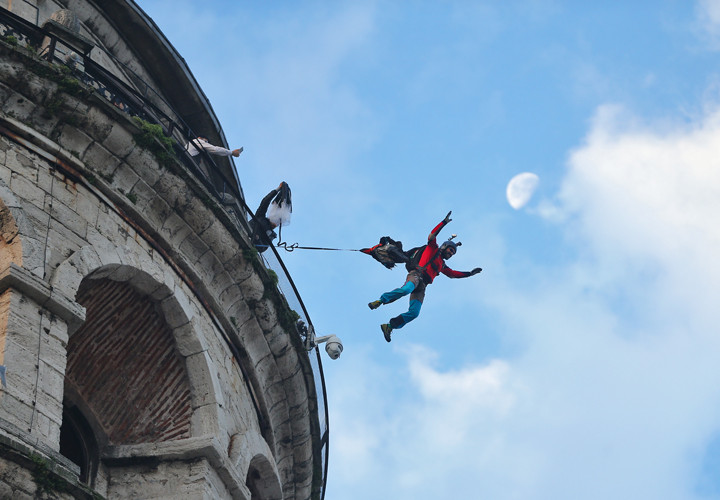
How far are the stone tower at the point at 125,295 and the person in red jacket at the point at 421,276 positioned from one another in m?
1.93

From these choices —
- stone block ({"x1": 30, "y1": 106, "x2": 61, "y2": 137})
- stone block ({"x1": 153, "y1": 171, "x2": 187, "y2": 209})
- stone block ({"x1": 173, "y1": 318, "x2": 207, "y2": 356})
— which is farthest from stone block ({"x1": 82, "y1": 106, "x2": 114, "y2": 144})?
stone block ({"x1": 173, "y1": 318, "x2": 207, "y2": 356})

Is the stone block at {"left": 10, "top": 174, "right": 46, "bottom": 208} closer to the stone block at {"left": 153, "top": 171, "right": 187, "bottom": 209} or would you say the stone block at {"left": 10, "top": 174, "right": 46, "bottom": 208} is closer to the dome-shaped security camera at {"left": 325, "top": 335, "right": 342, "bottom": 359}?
the stone block at {"left": 153, "top": 171, "right": 187, "bottom": 209}

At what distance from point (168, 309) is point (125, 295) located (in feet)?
1.85

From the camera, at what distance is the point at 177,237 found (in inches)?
584

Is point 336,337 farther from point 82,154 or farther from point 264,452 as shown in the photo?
point 82,154

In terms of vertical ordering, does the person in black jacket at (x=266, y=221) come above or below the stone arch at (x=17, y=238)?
above

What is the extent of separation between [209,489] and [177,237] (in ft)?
10.4

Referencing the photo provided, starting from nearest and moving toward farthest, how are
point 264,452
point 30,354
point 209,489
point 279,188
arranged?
1. point 30,354
2. point 209,489
3. point 264,452
4. point 279,188

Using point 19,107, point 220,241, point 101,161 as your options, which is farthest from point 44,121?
point 220,241

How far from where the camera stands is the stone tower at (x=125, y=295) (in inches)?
472

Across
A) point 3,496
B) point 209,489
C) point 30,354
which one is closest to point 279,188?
point 209,489

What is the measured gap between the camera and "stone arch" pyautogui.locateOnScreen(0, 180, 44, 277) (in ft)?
38.7

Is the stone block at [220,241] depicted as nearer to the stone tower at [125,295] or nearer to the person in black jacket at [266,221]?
the stone tower at [125,295]

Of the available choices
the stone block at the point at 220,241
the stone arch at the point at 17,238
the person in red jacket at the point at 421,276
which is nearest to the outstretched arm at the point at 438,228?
the person in red jacket at the point at 421,276
